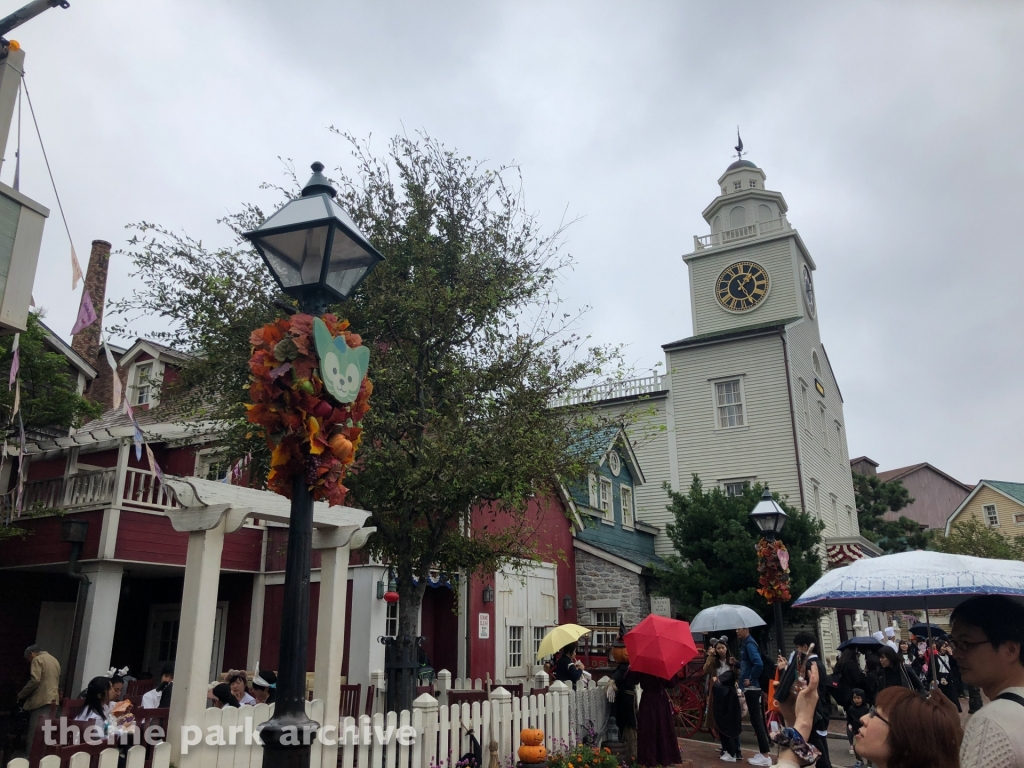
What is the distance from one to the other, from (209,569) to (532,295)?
687 cm

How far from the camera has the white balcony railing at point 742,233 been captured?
2886 centimetres

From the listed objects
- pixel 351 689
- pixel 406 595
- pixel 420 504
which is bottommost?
pixel 351 689

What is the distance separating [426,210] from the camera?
1202 centimetres

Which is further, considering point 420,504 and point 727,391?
point 727,391

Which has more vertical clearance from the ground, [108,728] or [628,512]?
[628,512]

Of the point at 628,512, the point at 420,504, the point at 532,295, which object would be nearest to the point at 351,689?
the point at 420,504

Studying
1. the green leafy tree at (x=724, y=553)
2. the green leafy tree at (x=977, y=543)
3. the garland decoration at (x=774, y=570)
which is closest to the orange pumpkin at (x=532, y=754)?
the garland decoration at (x=774, y=570)

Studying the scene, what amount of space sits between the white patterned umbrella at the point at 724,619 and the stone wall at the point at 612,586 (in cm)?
841

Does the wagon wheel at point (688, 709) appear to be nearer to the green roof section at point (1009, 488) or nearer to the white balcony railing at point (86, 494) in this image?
the white balcony railing at point (86, 494)

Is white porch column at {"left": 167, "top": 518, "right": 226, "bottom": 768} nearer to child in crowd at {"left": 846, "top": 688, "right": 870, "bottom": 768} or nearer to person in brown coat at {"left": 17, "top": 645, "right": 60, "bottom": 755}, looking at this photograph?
person in brown coat at {"left": 17, "top": 645, "right": 60, "bottom": 755}

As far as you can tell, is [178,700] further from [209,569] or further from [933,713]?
[933,713]

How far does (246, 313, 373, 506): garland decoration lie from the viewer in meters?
4.61

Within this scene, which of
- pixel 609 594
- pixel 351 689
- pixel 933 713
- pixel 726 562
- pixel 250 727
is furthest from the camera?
pixel 609 594

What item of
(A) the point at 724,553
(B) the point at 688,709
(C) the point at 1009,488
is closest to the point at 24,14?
(B) the point at 688,709
